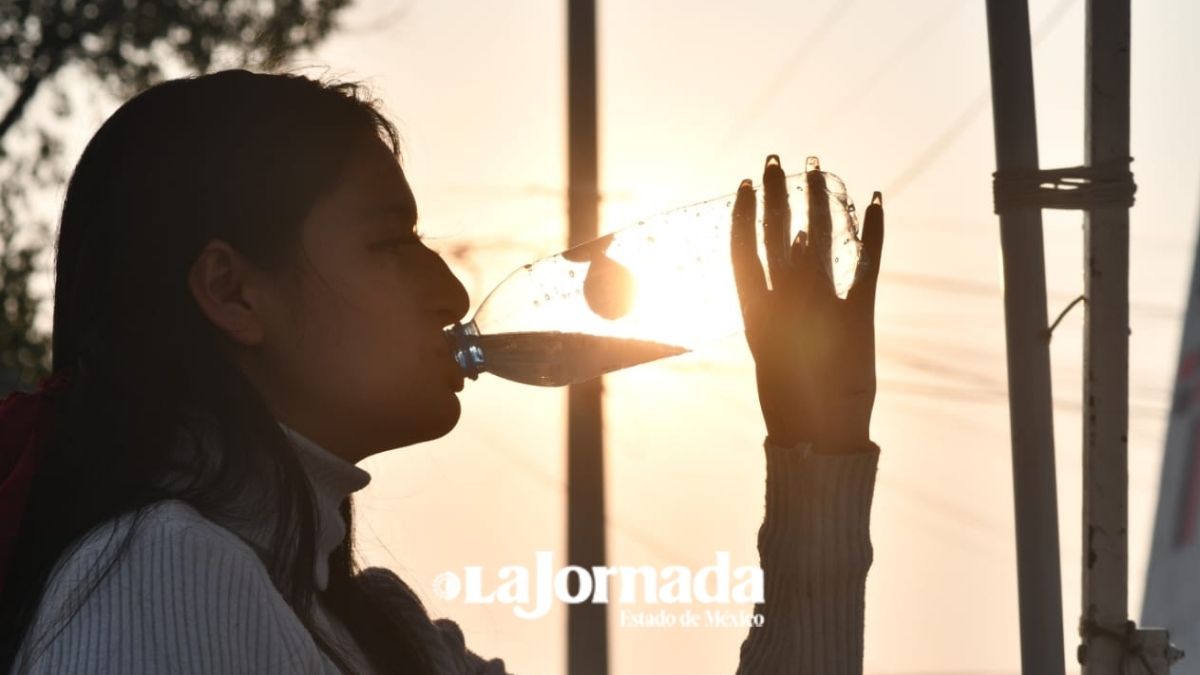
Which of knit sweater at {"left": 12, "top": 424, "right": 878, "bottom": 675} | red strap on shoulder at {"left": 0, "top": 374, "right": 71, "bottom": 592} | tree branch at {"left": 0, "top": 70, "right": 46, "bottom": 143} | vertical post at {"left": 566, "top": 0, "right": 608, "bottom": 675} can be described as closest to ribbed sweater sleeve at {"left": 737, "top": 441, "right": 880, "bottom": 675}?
knit sweater at {"left": 12, "top": 424, "right": 878, "bottom": 675}

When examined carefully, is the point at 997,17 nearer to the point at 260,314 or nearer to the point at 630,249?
the point at 630,249

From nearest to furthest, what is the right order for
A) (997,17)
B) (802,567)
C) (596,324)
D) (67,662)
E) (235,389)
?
(67,662) → (235,389) → (802,567) → (997,17) → (596,324)

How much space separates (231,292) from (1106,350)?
81cm

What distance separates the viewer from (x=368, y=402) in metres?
0.91

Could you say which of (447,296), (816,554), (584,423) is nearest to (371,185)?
(447,296)

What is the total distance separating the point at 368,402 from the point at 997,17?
0.74m

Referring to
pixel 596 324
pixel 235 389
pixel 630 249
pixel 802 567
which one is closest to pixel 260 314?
pixel 235 389

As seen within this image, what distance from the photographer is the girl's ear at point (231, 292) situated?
2.85 feet

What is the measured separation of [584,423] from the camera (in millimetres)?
3080

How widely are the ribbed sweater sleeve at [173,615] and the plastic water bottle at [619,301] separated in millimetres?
554

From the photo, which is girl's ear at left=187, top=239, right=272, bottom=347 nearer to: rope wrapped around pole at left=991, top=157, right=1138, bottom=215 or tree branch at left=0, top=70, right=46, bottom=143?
rope wrapped around pole at left=991, top=157, right=1138, bottom=215

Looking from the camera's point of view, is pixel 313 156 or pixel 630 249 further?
pixel 630 249

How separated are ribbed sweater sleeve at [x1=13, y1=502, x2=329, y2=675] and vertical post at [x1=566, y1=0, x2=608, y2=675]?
2.26m

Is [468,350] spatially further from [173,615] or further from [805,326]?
[173,615]
